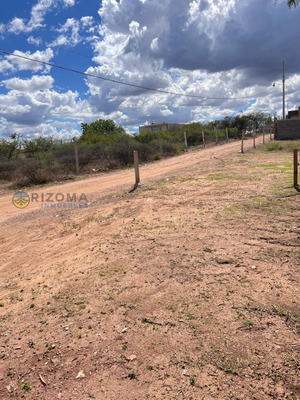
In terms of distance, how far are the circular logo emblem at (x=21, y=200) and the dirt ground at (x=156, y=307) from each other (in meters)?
2.98

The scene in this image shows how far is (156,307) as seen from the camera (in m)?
3.21

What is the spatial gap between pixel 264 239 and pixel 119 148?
14.5 metres

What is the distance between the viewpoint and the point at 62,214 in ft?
24.2

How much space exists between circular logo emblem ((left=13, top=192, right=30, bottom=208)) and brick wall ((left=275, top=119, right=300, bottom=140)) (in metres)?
23.6

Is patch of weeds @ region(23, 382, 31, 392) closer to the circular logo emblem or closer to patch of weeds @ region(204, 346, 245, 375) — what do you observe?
patch of weeds @ region(204, 346, 245, 375)

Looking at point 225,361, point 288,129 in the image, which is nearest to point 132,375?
point 225,361

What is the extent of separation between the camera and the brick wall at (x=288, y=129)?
26.4m

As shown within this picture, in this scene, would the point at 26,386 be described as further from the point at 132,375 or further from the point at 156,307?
the point at 156,307

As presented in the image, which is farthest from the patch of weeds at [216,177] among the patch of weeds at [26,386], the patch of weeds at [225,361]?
the patch of weeds at [26,386]

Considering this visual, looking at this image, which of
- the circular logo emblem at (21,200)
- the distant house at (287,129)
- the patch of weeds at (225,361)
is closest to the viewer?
the patch of weeds at (225,361)

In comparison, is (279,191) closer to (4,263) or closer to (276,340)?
(276,340)

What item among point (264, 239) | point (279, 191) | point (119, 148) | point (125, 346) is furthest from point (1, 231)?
point (119, 148)

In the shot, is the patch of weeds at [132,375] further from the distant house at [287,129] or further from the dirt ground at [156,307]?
the distant house at [287,129]

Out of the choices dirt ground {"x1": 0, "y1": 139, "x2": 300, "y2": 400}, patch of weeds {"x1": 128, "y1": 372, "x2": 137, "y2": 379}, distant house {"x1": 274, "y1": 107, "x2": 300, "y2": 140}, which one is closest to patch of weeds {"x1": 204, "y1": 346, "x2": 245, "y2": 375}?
dirt ground {"x1": 0, "y1": 139, "x2": 300, "y2": 400}
